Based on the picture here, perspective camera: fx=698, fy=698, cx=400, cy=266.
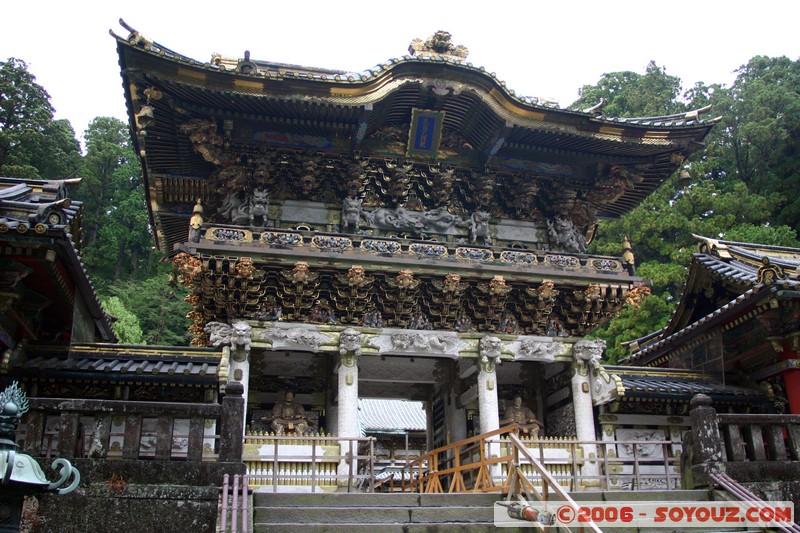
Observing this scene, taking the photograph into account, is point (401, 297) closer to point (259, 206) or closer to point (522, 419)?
point (259, 206)

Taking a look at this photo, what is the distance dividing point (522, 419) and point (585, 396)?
1447mm

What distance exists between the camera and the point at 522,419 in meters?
15.2

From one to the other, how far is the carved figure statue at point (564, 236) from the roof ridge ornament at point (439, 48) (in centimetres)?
446

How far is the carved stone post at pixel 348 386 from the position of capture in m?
13.2

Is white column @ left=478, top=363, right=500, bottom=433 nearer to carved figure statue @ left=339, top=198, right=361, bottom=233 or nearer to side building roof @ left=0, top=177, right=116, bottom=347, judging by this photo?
carved figure statue @ left=339, top=198, right=361, bottom=233

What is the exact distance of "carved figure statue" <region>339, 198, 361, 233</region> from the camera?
49.8 ft

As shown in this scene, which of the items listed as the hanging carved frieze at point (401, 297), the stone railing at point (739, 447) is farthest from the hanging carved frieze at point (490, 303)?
the stone railing at point (739, 447)

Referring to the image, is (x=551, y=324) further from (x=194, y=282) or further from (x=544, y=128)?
(x=194, y=282)

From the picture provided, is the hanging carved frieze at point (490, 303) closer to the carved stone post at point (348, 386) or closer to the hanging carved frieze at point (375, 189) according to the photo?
the hanging carved frieze at point (375, 189)

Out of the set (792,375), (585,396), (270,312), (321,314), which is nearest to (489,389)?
(585,396)

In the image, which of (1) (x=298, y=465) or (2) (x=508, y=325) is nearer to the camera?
(1) (x=298, y=465)

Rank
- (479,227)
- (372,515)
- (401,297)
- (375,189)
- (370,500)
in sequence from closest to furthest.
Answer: (372,515), (370,500), (401,297), (375,189), (479,227)

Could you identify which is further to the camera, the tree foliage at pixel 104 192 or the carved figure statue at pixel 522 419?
the tree foliage at pixel 104 192

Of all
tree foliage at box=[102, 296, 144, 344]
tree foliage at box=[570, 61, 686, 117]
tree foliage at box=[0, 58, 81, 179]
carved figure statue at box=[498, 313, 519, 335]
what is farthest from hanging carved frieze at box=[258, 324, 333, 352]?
tree foliage at box=[570, 61, 686, 117]
